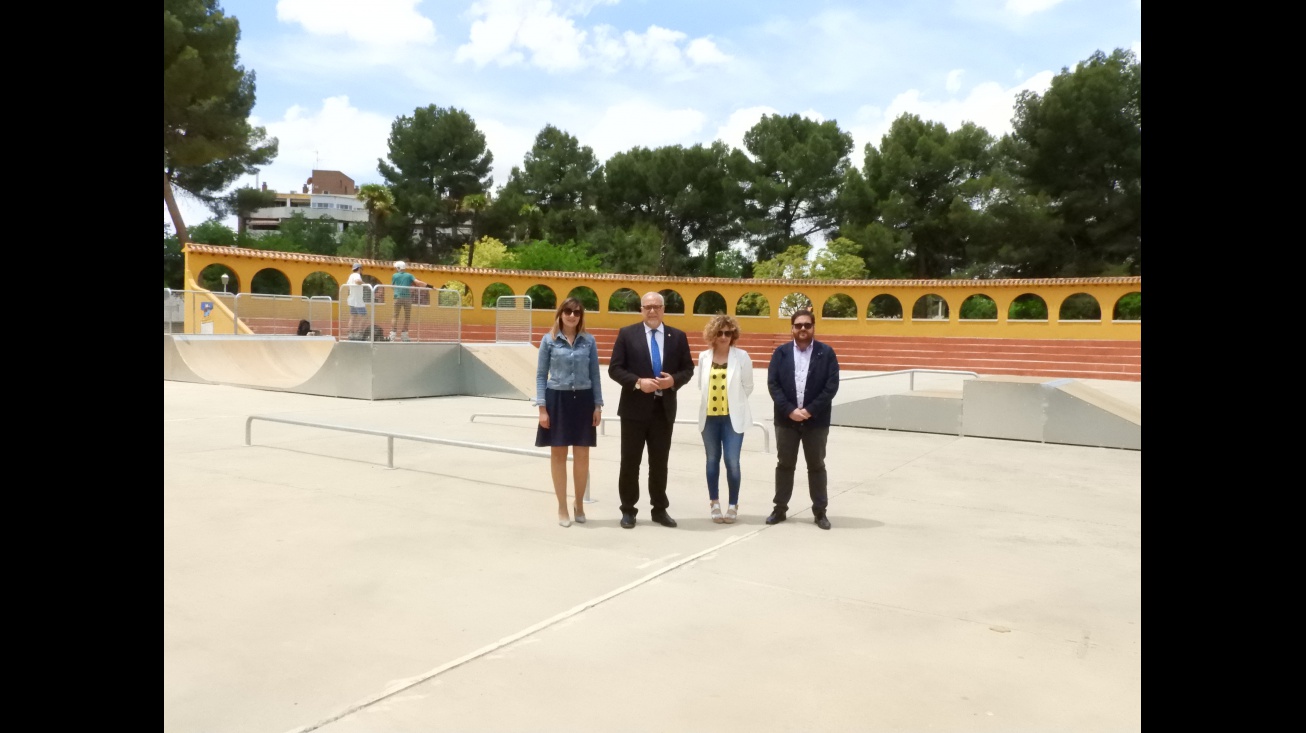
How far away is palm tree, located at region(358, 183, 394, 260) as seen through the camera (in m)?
51.4

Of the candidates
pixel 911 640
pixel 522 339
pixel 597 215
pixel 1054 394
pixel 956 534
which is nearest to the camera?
pixel 911 640

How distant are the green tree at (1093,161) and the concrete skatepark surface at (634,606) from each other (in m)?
34.6

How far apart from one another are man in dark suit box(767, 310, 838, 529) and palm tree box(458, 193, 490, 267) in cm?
4639

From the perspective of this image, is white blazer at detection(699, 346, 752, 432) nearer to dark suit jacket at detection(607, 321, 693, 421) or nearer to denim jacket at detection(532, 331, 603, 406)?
dark suit jacket at detection(607, 321, 693, 421)

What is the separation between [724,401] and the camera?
19.9 feet

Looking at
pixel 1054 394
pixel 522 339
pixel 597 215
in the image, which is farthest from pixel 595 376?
pixel 597 215

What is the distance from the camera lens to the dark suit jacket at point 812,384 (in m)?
6.13

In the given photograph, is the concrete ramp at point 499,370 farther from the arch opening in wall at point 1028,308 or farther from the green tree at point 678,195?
the green tree at point 678,195

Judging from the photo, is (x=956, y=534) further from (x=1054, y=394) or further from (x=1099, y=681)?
(x=1054, y=394)

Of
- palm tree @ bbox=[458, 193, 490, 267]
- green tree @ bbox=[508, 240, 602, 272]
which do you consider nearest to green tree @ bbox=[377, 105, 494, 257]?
palm tree @ bbox=[458, 193, 490, 267]

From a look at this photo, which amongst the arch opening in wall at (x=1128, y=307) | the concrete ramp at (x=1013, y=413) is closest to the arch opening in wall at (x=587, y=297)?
the arch opening in wall at (x=1128, y=307)

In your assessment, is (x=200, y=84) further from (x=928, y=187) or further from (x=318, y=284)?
(x=928, y=187)
